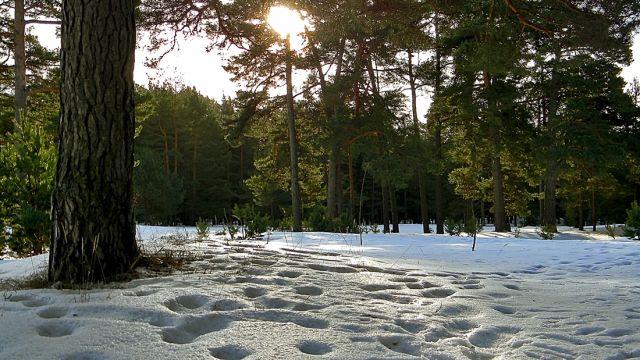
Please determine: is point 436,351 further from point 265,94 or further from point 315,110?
point 315,110

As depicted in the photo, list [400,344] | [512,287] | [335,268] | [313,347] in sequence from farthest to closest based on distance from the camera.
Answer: [335,268], [512,287], [400,344], [313,347]

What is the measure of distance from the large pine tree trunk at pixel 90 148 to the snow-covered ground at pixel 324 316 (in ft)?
1.51

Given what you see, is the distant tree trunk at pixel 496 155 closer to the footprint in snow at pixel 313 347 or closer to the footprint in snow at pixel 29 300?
the footprint in snow at pixel 313 347

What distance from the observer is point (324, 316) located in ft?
8.56

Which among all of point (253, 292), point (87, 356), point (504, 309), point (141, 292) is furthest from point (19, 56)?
point (504, 309)

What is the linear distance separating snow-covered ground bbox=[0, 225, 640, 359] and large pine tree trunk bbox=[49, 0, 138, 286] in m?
0.46

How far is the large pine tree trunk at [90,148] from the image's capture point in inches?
129

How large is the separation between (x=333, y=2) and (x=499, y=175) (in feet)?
44.0

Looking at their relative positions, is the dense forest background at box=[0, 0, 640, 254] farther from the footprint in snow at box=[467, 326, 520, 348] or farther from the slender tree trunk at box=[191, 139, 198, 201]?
the slender tree trunk at box=[191, 139, 198, 201]

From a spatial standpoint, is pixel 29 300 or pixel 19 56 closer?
pixel 29 300

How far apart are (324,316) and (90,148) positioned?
224cm

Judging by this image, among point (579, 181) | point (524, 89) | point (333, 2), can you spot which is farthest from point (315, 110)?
point (579, 181)

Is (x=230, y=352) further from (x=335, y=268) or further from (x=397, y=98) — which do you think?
(x=397, y=98)

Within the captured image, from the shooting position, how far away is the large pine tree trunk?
3.28 meters
